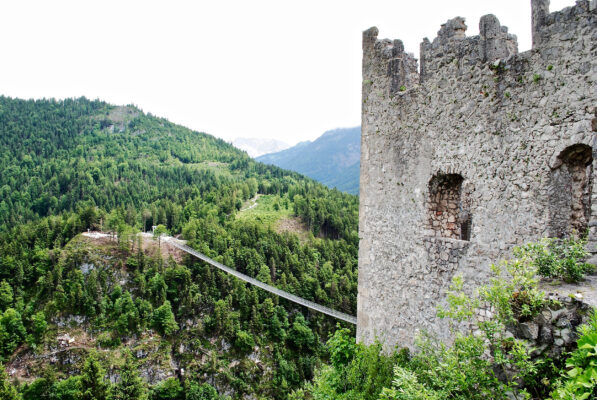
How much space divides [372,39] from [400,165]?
2.89 m

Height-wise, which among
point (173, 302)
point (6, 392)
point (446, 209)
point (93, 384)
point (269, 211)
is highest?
point (446, 209)

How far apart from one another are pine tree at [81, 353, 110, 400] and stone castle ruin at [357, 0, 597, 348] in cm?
3186

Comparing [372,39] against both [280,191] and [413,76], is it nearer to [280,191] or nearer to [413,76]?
[413,76]

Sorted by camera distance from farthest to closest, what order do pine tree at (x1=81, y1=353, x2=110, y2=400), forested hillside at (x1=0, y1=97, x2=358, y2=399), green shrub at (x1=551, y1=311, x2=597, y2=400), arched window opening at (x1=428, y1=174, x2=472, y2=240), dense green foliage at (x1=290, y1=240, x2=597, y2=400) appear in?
1. forested hillside at (x1=0, y1=97, x2=358, y2=399)
2. pine tree at (x1=81, y1=353, x2=110, y2=400)
3. arched window opening at (x1=428, y1=174, x2=472, y2=240)
4. dense green foliage at (x1=290, y1=240, x2=597, y2=400)
5. green shrub at (x1=551, y1=311, x2=597, y2=400)

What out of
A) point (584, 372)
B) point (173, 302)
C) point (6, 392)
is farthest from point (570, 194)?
point (173, 302)

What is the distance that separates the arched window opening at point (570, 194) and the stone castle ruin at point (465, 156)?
1 centimetres

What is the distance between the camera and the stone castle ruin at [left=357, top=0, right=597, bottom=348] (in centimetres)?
540

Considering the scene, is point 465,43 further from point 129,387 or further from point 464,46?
point 129,387

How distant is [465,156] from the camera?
6684 millimetres

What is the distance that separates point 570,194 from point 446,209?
2178 mm

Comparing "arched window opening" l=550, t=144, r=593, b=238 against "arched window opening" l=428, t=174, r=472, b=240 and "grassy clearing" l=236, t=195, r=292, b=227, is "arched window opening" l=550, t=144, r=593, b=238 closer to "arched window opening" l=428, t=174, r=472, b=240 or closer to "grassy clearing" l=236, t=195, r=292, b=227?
"arched window opening" l=428, t=174, r=472, b=240

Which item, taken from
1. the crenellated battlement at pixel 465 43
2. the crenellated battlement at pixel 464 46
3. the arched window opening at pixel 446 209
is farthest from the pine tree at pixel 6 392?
the crenellated battlement at pixel 464 46

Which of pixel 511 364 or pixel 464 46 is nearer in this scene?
pixel 511 364

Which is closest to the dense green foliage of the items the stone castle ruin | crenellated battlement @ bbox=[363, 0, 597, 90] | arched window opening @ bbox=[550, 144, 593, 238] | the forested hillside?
arched window opening @ bbox=[550, 144, 593, 238]
